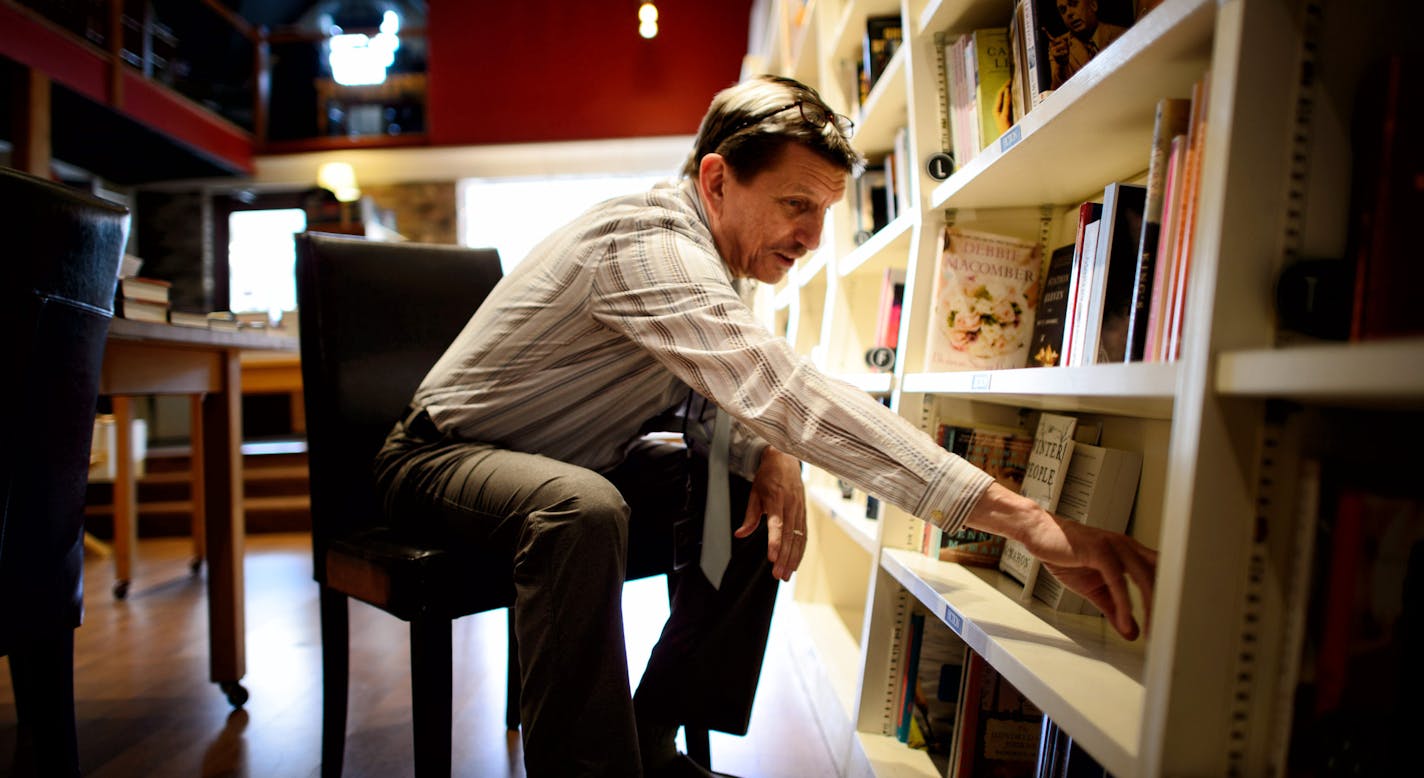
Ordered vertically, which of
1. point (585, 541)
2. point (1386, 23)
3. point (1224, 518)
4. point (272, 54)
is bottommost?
point (585, 541)

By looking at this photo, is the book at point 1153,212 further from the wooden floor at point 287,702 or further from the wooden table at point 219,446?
the wooden table at point 219,446

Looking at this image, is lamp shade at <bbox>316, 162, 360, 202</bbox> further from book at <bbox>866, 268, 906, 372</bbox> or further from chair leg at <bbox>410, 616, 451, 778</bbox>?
chair leg at <bbox>410, 616, 451, 778</bbox>

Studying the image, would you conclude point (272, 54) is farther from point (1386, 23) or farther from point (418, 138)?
point (1386, 23)

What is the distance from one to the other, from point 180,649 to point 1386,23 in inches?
106

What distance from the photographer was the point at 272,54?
737 centimetres

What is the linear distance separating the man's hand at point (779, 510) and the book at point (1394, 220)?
29.2 inches

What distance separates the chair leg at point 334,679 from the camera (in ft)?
3.92

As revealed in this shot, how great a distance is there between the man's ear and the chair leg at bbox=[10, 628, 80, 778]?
1127mm

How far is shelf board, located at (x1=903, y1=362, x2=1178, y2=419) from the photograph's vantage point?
65 centimetres

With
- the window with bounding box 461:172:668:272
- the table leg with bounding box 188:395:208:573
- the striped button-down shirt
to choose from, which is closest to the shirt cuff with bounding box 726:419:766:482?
the striped button-down shirt

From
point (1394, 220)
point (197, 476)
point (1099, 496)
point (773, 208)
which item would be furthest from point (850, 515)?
point (197, 476)

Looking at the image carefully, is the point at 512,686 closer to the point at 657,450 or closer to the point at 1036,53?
the point at 657,450

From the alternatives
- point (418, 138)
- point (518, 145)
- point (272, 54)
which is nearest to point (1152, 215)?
point (518, 145)

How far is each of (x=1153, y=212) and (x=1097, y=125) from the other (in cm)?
18
